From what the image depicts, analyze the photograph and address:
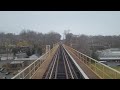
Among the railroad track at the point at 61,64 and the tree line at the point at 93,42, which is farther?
the railroad track at the point at 61,64

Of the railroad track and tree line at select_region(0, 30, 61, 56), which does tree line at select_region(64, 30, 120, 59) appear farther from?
the railroad track

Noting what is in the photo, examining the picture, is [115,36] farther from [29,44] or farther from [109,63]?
[29,44]

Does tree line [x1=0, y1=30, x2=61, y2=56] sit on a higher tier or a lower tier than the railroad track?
higher

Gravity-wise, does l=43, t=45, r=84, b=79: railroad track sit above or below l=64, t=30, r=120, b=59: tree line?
below

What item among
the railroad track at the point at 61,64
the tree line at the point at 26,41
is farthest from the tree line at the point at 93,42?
the railroad track at the point at 61,64

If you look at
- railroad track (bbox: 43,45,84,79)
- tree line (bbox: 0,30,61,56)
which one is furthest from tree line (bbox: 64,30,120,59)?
railroad track (bbox: 43,45,84,79)

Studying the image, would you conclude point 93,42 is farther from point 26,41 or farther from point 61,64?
point 61,64

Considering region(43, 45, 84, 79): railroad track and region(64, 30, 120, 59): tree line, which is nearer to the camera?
region(64, 30, 120, 59): tree line

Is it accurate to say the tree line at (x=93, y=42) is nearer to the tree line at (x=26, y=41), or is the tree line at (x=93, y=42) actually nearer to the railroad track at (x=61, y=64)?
the tree line at (x=26, y=41)
